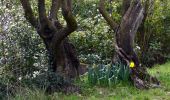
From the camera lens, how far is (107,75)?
9750mm

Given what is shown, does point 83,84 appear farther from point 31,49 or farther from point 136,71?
point 31,49

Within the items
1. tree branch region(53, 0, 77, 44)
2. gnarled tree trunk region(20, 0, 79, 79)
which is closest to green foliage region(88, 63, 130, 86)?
gnarled tree trunk region(20, 0, 79, 79)

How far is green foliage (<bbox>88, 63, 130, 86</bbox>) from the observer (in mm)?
9751

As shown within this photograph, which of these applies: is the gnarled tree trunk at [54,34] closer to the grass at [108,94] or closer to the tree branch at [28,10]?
the tree branch at [28,10]

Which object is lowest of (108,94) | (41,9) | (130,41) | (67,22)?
(108,94)

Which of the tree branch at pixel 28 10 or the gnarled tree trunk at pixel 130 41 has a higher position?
the tree branch at pixel 28 10

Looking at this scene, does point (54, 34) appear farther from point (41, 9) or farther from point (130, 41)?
point (130, 41)

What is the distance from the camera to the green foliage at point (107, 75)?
9.75 meters

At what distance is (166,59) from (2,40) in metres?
9.39

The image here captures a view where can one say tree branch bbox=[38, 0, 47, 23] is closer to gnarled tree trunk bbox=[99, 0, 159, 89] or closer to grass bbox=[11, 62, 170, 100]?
grass bbox=[11, 62, 170, 100]

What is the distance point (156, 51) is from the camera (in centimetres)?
1809

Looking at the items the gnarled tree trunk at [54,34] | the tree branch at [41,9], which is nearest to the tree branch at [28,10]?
the gnarled tree trunk at [54,34]

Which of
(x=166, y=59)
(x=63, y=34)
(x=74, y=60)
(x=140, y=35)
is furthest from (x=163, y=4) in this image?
(x=63, y=34)

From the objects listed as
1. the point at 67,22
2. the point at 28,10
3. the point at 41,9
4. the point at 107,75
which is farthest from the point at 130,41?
the point at 28,10
